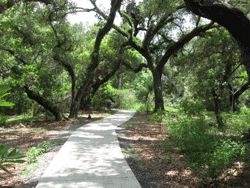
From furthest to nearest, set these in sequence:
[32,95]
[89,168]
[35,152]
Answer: [32,95]
[35,152]
[89,168]

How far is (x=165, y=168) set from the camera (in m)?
7.62

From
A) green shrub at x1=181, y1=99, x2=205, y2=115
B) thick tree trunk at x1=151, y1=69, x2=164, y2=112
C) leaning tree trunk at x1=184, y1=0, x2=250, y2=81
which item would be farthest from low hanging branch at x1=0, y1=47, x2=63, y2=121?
leaning tree trunk at x1=184, y1=0, x2=250, y2=81

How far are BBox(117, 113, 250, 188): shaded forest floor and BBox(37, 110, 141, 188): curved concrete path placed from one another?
0.28 meters

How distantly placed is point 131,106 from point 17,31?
1869 centimetres

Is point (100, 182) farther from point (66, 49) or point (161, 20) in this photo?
point (161, 20)

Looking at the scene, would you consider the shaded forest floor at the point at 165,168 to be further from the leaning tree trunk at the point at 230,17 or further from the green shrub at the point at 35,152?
the leaning tree trunk at the point at 230,17

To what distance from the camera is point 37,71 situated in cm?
1723

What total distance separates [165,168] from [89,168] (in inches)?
64.3

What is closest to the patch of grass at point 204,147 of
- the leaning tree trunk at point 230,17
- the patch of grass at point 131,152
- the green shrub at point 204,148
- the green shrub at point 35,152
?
the green shrub at point 204,148

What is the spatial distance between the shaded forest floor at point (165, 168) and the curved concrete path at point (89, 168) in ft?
0.92

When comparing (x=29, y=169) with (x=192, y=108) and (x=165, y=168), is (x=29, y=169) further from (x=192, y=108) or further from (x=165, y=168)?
(x=192, y=108)

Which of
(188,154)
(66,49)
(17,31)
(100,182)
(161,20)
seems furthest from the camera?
(161,20)

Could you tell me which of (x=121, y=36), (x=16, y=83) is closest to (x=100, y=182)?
(x=16, y=83)

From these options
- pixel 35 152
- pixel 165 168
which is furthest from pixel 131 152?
pixel 35 152
